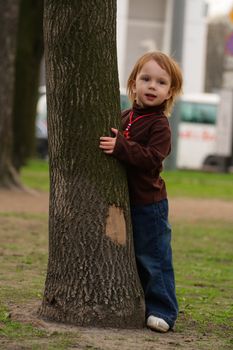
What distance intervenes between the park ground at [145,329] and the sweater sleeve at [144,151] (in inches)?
36.0

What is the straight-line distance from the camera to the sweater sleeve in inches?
223

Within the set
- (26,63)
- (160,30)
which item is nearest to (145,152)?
(26,63)

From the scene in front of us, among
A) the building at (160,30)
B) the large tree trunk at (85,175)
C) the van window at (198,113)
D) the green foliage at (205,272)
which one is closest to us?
the large tree trunk at (85,175)

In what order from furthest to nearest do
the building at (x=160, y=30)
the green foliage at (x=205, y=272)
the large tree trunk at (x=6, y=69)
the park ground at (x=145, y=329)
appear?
the building at (x=160, y=30) < the large tree trunk at (x=6, y=69) < the green foliage at (x=205, y=272) < the park ground at (x=145, y=329)

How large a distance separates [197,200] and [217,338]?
1155cm

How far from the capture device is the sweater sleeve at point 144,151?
5.66 meters

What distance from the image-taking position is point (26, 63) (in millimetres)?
19312

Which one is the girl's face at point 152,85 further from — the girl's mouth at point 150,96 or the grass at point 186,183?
the grass at point 186,183

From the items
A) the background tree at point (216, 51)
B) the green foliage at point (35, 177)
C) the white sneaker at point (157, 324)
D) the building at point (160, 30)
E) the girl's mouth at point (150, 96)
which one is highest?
the girl's mouth at point (150, 96)

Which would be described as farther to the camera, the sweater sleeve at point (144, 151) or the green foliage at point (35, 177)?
the green foliage at point (35, 177)

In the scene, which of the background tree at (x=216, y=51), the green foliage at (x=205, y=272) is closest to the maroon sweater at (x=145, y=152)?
the green foliage at (x=205, y=272)

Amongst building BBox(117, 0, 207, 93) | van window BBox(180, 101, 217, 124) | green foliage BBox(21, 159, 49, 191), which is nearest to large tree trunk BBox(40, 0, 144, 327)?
green foliage BBox(21, 159, 49, 191)

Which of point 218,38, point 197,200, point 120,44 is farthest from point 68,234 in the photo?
point 218,38

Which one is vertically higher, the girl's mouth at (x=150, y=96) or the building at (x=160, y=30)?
the girl's mouth at (x=150, y=96)
